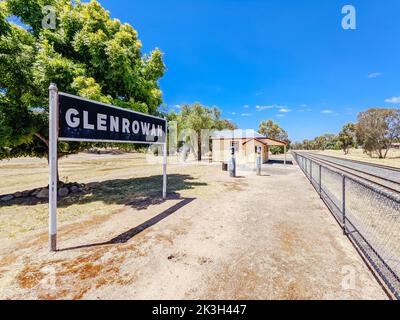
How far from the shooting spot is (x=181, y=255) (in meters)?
3.89

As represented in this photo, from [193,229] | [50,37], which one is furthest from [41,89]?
[193,229]

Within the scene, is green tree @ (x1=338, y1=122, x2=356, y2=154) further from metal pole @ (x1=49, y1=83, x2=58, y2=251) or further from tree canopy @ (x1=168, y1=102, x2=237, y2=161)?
metal pole @ (x1=49, y1=83, x2=58, y2=251)

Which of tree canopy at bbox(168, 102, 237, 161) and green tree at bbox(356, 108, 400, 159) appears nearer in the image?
tree canopy at bbox(168, 102, 237, 161)

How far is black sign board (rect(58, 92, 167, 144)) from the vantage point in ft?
13.9

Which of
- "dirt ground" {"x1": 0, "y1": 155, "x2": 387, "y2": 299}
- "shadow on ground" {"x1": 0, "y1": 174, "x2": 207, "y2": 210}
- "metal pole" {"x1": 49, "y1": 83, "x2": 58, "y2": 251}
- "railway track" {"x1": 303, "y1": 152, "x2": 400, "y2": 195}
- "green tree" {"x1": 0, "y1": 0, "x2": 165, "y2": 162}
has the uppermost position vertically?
"green tree" {"x1": 0, "y1": 0, "x2": 165, "y2": 162}

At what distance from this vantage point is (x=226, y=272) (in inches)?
132

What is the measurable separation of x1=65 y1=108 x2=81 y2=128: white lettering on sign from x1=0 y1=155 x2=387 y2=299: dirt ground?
8.44 ft

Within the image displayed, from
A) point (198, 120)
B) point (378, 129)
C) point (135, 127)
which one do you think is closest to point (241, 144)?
point (198, 120)

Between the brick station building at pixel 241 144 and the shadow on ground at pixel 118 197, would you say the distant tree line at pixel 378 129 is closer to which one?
the brick station building at pixel 241 144

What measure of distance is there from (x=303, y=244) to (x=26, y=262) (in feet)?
17.7

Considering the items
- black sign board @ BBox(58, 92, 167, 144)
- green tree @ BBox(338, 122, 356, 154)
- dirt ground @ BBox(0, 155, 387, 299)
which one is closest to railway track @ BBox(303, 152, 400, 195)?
dirt ground @ BBox(0, 155, 387, 299)

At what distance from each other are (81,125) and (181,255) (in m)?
3.60
